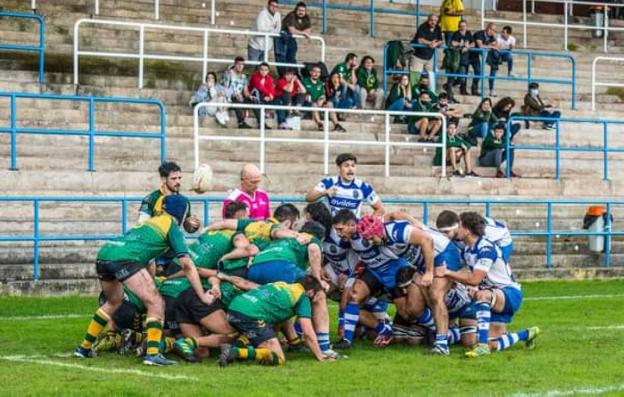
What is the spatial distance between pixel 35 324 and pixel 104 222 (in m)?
5.04

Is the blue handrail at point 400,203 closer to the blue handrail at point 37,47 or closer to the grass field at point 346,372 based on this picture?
the grass field at point 346,372

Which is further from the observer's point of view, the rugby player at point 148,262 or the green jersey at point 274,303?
the green jersey at point 274,303

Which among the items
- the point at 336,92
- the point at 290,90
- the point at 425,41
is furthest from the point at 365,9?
the point at 290,90

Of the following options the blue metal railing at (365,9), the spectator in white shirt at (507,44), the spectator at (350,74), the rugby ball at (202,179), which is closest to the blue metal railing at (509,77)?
the spectator in white shirt at (507,44)

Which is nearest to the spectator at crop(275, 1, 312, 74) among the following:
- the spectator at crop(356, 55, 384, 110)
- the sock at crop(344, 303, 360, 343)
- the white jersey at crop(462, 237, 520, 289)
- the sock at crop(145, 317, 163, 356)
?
the spectator at crop(356, 55, 384, 110)

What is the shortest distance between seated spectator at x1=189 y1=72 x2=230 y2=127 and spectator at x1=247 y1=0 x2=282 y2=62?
1997mm

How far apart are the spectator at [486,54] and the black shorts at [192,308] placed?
56.4ft

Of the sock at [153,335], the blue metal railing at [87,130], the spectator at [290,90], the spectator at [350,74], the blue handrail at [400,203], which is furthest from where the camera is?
the spectator at [350,74]

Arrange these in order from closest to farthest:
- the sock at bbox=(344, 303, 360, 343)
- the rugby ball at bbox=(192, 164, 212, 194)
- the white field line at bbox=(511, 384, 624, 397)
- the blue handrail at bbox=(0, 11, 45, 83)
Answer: the white field line at bbox=(511, 384, 624, 397) < the sock at bbox=(344, 303, 360, 343) < the rugby ball at bbox=(192, 164, 212, 194) < the blue handrail at bbox=(0, 11, 45, 83)

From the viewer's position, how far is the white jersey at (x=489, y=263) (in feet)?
47.3

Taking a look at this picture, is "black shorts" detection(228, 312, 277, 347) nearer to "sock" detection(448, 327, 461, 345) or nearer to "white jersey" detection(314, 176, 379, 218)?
"sock" detection(448, 327, 461, 345)

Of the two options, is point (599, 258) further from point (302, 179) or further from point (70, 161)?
point (70, 161)

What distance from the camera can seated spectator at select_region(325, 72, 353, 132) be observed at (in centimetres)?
2736

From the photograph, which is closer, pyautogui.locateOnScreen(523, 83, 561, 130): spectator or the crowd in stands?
the crowd in stands
